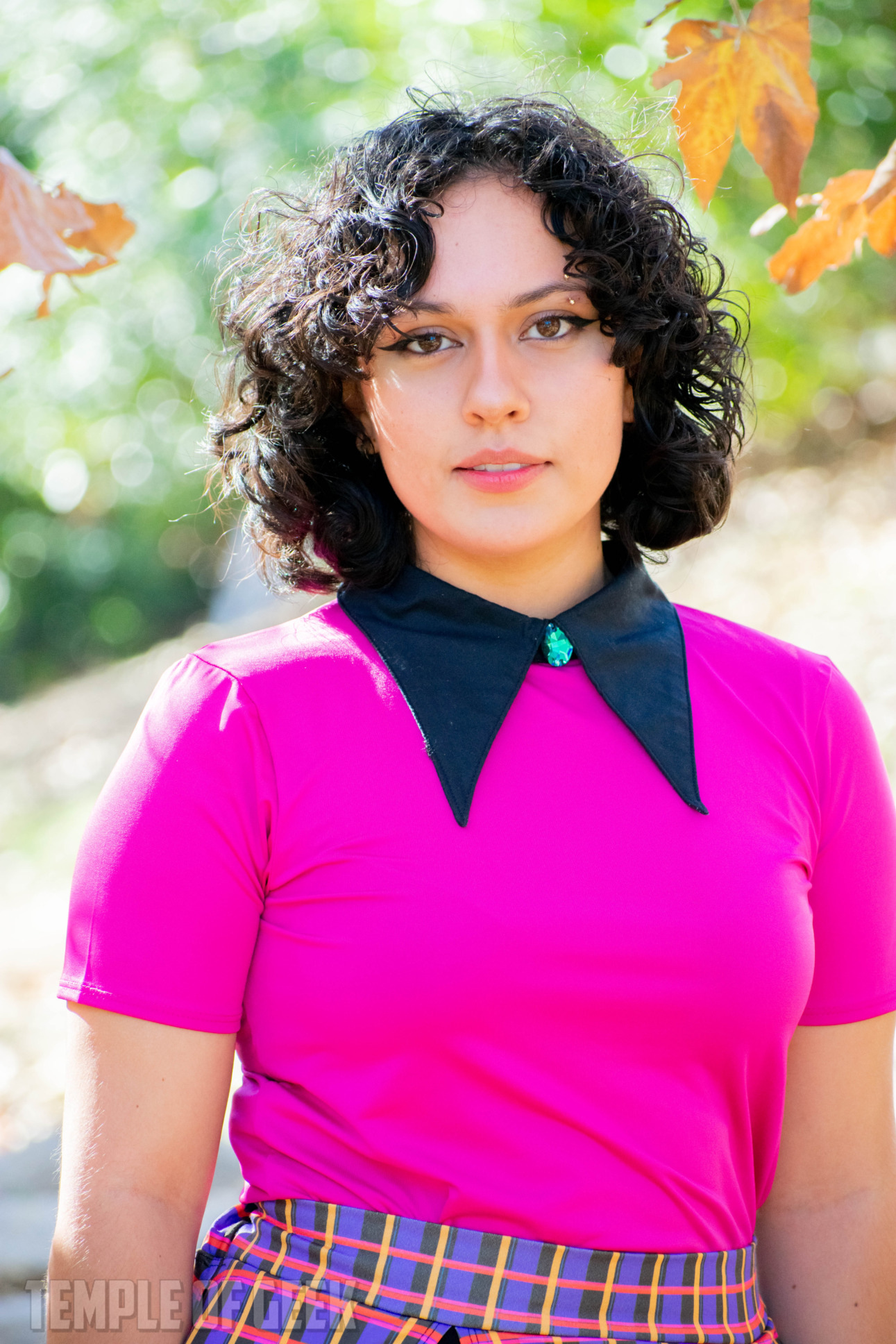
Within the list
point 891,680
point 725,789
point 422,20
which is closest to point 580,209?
point 725,789

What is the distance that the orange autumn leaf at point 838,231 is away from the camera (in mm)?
1753

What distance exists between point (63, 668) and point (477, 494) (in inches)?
620

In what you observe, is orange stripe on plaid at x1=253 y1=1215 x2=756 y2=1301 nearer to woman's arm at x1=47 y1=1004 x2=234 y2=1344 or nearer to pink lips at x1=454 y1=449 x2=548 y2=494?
woman's arm at x1=47 y1=1004 x2=234 y2=1344

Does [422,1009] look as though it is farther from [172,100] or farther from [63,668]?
[63,668]

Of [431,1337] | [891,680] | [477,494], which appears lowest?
[891,680]

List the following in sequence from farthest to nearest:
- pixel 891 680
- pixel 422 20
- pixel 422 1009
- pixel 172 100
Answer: pixel 172 100
pixel 422 20
pixel 891 680
pixel 422 1009

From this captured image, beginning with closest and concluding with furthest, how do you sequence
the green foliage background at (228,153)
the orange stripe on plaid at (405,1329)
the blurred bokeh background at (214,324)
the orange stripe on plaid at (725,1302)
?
the orange stripe on plaid at (405,1329) < the orange stripe on plaid at (725,1302) < the blurred bokeh background at (214,324) < the green foliage background at (228,153)

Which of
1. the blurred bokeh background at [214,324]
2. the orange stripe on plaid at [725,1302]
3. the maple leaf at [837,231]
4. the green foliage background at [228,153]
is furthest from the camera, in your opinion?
the green foliage background at [228,153]

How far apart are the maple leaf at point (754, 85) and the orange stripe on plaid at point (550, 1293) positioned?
1.30 m

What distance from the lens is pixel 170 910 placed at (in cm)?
138

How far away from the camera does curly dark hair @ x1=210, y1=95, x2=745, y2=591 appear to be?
5.24ft

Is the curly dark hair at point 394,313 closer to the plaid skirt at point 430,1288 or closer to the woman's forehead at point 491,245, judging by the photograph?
the woman's forehead at point 491,245

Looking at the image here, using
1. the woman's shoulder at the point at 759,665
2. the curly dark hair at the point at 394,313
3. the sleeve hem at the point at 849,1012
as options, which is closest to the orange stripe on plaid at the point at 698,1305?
the sleeve hem at the point at 849,1012

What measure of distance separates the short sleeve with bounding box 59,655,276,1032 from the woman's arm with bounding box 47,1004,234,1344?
0.04 meters
